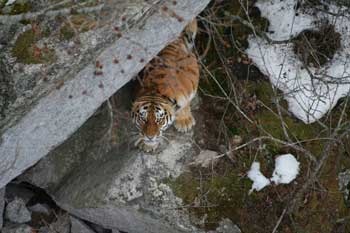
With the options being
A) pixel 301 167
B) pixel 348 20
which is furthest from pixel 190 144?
pixel 348 20

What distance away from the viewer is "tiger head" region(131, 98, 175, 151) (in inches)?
212

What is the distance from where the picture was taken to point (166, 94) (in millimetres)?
5531

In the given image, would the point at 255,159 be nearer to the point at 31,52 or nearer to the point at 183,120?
the point at 183,120

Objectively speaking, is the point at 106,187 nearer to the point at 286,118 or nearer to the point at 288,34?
the point at 286,118

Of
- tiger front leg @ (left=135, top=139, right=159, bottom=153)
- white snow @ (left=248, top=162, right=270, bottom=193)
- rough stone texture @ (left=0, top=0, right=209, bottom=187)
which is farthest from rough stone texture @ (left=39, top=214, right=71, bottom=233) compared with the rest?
white snow @ (left=248, top=162, right=270, bottom=193)

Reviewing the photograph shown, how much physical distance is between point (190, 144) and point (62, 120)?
4.46 ft

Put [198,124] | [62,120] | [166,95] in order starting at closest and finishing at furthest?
[62,120] < [166,95] < [198,124]

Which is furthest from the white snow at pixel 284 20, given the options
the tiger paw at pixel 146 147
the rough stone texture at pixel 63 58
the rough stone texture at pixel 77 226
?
the rough stone texture at pixel 77 226

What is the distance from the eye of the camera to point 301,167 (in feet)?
18.7

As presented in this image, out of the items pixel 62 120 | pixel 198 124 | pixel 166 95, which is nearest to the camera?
pixel 62 120

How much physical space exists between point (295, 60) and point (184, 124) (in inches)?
51.8

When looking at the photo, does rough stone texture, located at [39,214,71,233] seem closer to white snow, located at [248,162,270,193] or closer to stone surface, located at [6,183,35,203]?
stone surface, located at [6,183,35,203]

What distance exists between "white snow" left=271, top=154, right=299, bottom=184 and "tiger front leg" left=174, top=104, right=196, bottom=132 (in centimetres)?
88

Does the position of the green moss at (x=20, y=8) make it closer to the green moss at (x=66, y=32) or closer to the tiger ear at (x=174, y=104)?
the green moss at (x=66, y=32)
